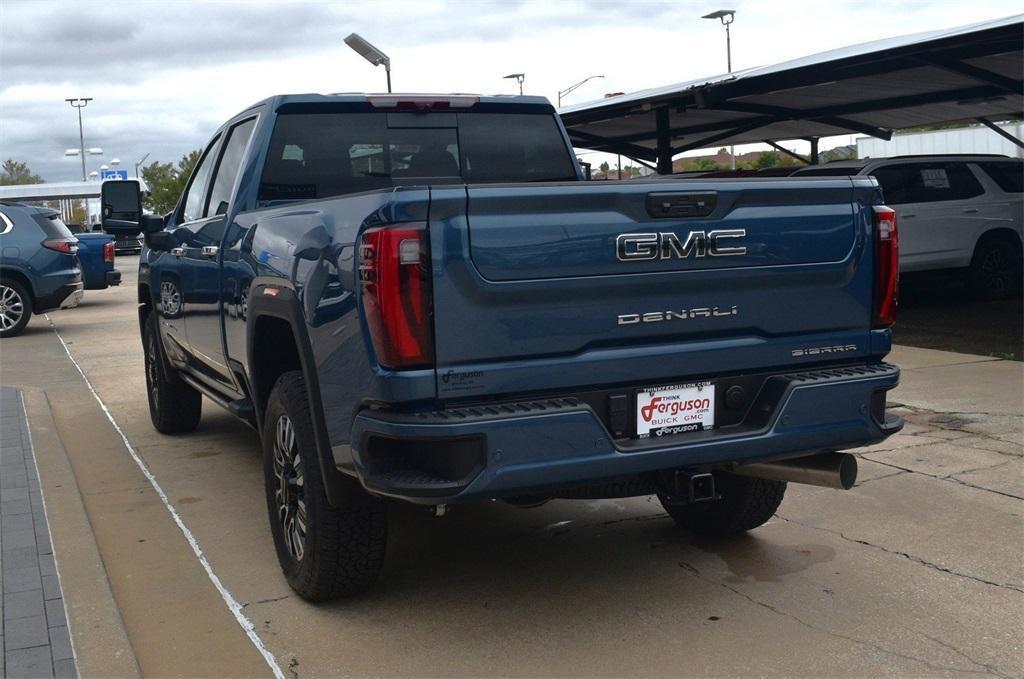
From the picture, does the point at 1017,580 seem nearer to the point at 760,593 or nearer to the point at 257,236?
the point at 760,593

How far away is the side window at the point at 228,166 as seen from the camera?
5.98 meters

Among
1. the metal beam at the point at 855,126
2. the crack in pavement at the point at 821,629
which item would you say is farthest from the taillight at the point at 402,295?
the metal beam at the point at 855,126

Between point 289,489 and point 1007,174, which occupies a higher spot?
point 1007,174

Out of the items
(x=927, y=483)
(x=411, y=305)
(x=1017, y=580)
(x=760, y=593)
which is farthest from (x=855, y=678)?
(x=927, y=483)

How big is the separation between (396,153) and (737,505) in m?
2.39

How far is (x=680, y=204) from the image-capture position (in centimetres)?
395

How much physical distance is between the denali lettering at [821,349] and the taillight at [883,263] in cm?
15

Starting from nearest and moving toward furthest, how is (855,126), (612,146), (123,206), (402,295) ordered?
1. (402,295)
2. (123,206)
3. (855,126)
4. (612,146)

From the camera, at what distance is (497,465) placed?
3.60 meters

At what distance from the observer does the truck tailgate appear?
→ 3650mm

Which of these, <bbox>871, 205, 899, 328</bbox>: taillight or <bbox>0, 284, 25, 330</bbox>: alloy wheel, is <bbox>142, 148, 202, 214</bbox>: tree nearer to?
<bbox>0, 284, 25, 330</bbox>: alloy wheel

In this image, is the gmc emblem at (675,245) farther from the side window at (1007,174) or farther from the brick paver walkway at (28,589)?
the side window at (1007,174)

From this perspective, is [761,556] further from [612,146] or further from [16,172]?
[16,172]

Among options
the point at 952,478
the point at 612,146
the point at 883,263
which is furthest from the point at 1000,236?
the point at 883,263
